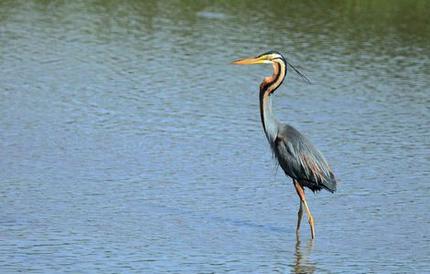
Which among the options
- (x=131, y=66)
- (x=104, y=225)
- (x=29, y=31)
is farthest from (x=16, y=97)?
(x=104, y=225)

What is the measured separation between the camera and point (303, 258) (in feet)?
31.0

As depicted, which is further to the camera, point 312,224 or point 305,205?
point 305,205

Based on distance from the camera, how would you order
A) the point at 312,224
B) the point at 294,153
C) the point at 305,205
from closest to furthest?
the point at 312,224 → the point at 305,205 → the point at 294,153

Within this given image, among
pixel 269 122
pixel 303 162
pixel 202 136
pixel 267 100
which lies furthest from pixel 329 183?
pixel 202 136

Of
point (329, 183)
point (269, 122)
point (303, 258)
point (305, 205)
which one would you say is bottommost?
point (303, 258)

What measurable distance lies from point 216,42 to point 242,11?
2329 mm

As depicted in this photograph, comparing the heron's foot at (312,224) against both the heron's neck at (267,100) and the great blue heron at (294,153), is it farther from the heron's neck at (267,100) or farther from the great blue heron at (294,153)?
the heron's neck at (267,100)

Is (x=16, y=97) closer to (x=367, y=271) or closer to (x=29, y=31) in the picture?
(x=29, y=31)

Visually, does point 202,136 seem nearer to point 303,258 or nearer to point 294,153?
point 294,153

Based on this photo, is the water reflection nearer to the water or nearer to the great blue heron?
the water

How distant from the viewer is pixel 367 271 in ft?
29.8

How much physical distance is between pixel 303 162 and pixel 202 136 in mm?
3093

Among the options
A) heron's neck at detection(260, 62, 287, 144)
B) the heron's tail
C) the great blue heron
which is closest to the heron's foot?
the great blue heron

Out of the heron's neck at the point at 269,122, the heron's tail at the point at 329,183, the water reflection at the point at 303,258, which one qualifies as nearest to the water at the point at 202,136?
the water reflection at the point at 303,258
